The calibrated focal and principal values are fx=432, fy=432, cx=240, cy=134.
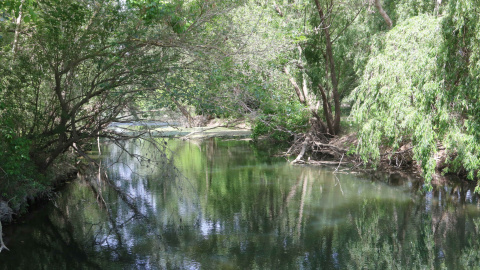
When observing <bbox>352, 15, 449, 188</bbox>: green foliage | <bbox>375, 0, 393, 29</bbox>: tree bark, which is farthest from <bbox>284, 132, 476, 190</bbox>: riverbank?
<bbox>375, 0, 393, 29</bbox>: tree bark

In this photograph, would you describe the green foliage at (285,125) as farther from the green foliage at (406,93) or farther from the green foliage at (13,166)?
the green foliage at (13,166)

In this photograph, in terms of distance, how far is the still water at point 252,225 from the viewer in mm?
6773

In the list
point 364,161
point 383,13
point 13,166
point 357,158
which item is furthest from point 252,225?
point 383,13

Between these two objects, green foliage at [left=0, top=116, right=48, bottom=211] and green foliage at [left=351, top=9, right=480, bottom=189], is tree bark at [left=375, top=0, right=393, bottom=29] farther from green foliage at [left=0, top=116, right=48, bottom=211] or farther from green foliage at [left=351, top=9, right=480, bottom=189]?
green foliage at [left=0, top=116, right=48, bottom=211]

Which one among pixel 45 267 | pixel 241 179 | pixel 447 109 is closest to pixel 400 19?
pixel 447 109

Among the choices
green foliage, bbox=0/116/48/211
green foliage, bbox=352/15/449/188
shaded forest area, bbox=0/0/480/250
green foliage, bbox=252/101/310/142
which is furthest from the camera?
green foliage, bbox=252/101/310/142

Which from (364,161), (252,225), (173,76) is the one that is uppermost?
(173,76)

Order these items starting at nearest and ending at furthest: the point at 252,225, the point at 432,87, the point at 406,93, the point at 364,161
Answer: the point at 252,225
the point at 432,87
the point at 406,93
the point at 364,161

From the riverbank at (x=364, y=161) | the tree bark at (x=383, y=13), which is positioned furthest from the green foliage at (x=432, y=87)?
the tree bark at (x=383, y=13)

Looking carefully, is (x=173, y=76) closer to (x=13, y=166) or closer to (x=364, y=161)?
(x=13, y=166)

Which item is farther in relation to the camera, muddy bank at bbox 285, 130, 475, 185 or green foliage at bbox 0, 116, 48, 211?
muddy bank at bbox 285, 130, 475, 185

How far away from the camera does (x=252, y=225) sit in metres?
8.41

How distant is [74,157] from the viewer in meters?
12.6

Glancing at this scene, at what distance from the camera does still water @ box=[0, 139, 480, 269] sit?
6.77 m
